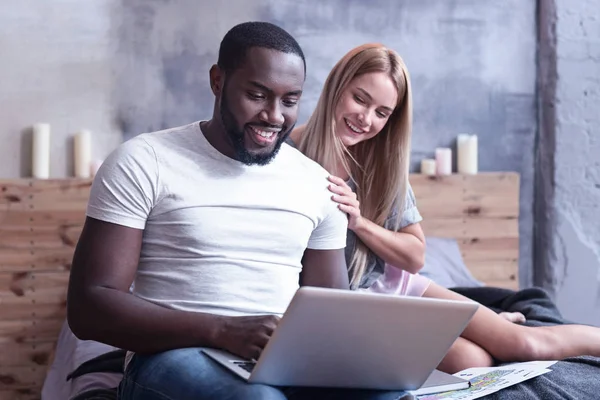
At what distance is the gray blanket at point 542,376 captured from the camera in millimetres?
1762

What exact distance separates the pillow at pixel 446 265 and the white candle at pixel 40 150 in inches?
52.3

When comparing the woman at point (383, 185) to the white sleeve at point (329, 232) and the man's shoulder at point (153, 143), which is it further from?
the man's shoulder at point (153, 143)

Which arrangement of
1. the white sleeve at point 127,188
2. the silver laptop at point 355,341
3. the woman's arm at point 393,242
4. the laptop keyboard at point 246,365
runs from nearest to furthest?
the silver laptop at point 355,341, the laptop keyboard at point 246,365, the white sleeve at point 127,188, the woman's arm at point 393,242

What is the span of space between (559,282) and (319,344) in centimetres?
247

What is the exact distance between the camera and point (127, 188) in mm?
1478

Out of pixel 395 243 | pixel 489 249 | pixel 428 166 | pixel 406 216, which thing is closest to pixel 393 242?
pixel 395 243

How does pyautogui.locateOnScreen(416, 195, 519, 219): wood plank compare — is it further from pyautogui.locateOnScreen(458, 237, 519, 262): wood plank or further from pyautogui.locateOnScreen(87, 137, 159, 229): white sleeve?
pyautogui.locateOnScreen(87, 137, 159, 229): white sleeve

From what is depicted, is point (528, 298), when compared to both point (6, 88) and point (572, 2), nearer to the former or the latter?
point (572, 2)

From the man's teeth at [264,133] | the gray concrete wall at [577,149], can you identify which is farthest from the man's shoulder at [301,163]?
the gray concrete wall at [577,149]

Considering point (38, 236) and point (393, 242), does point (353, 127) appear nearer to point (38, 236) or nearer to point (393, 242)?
point (393, 242)

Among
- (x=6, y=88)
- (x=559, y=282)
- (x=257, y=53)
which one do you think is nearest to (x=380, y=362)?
(x=257, y=53)

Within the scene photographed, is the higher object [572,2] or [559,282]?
[572,2]

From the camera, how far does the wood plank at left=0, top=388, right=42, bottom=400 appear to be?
294 cm

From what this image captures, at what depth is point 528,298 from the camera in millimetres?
2686
